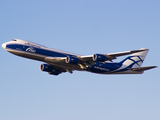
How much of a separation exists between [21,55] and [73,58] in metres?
10.00

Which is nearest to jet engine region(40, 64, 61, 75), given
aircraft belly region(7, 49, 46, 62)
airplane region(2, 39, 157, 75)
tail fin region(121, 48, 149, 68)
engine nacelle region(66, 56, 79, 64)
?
airplane region(2, 39, 157, 75)

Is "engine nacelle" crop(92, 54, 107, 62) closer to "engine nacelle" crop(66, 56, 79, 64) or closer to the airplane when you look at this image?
the airplane

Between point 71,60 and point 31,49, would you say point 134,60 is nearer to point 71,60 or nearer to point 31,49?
point 71,60

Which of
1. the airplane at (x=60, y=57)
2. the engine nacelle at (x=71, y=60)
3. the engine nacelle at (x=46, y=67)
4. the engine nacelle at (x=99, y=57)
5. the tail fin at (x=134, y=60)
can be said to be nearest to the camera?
the engine nacelle at (x=99, y=57)

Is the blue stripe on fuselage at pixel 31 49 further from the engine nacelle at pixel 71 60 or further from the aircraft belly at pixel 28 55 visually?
the engine nacelle at pixel 71 60

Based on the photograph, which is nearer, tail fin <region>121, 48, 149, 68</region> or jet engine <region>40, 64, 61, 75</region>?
jet engine <region>40, 64, 61, 75</region>

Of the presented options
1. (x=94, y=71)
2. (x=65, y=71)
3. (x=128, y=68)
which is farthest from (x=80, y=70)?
(x=128, y=68)

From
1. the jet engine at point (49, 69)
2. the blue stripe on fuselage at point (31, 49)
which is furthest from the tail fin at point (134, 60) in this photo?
the blue stripe on fuselage at point (31, 49)

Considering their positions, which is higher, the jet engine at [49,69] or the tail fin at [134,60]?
the tail fin at [134,60]

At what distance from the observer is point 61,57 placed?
156ft

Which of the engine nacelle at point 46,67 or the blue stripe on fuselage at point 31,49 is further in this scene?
the engine nacelle at point 46,67

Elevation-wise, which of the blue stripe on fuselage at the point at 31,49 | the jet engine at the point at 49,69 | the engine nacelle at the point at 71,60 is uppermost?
the blue stripe on fuselage at the point at 31,49

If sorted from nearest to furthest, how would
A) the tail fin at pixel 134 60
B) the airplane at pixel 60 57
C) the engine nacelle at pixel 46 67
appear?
1. the airplane at pixel 60 57
2. the engine nacelle at pixel 46 67
3. the tail fin at pixel 134 60

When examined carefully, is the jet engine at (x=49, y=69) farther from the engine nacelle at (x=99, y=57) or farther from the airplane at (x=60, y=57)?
the engine nacelle at (x=99, y=57)
